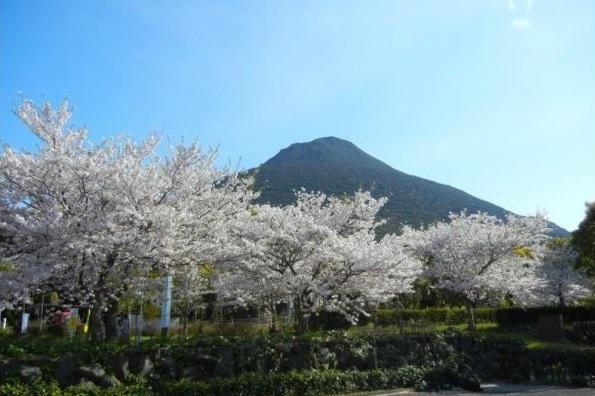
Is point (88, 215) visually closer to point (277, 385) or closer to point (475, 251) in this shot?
point (277, 385)

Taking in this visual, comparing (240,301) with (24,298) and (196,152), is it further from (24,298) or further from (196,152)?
(24,298)

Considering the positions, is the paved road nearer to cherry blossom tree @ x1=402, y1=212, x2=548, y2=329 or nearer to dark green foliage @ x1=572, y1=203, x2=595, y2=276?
cherry blossom tree @ x1=402, y1=212, x2=548, y2=329

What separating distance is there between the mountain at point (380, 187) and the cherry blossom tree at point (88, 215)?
5362cm

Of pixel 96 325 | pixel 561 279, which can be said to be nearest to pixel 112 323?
pixel 96 325

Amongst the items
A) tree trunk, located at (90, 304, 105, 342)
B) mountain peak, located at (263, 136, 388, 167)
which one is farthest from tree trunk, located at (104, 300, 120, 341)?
mountain peak, located at (263, 136, 388, 167)

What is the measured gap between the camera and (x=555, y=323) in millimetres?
23594

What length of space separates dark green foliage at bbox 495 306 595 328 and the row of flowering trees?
1408cm

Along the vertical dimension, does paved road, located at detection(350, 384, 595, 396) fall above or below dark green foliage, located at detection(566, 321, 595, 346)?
below

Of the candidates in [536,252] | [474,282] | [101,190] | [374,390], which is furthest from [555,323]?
[101,190]

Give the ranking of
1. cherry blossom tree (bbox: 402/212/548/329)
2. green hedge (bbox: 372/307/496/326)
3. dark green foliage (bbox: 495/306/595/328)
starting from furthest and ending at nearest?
green hedge (bbox: 372/307/496/326) < dark green foliage (bbox: 495/306/595/328) < cherry blossom tree (bbox: 402/212/548/329)

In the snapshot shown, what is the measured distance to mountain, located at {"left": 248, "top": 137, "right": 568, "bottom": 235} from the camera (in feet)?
263

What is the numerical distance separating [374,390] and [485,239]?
1519 cm

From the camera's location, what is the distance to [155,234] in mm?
12516

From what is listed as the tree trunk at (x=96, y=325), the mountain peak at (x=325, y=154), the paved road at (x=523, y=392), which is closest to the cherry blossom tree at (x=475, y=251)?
the paved road at (x=523, y=392)
